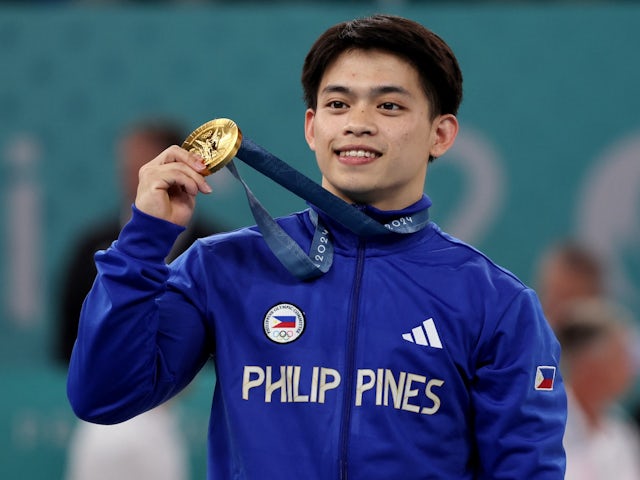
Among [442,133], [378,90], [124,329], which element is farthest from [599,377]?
[124,329]

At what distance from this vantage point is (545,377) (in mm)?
2643

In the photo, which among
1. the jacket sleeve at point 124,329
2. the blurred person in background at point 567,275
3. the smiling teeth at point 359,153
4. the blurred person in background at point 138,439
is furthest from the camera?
the blurred person in background at point 567,275

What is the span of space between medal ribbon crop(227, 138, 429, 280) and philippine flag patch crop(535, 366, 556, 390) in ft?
1.26

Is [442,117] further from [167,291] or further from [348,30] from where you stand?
[167,291]

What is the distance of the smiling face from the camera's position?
2.69m

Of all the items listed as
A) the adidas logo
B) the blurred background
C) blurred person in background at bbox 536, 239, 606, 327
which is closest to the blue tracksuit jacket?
the adidas logo

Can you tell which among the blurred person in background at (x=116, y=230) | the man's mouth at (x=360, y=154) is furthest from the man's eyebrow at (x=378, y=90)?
the blurred person in background at (x=116, y=230)

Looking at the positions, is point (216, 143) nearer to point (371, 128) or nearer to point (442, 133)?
point (371, 128)

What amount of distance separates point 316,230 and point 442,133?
370 millimetres

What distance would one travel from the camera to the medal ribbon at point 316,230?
2643mm

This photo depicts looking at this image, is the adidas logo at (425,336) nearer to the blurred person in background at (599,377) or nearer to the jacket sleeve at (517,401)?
the jacket sleeve at (517,401)

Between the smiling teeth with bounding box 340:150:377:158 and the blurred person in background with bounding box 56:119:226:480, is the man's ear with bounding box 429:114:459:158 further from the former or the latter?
the blurred person in background with bounding box 56:119:226:480

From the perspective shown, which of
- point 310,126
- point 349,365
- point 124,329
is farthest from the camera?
point 310,126

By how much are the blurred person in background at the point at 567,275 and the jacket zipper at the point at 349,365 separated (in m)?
3.38
